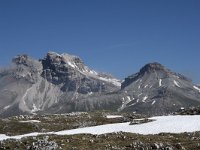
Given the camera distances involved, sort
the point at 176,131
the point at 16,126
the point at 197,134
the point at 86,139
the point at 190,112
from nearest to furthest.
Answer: the point at 86,139 → the point at 197,134 → the point at 176,131 → the point at 190,112 → the point at 16,126

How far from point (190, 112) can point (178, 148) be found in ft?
114

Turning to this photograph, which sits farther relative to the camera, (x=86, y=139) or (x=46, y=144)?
(x=86, y=139)

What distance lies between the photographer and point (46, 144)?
3803 cm

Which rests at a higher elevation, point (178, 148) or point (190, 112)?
point (190, 112)

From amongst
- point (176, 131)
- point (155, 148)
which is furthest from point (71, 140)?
point (176, 131)

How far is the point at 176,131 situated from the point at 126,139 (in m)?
10.7

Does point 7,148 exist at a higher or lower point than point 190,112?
lower

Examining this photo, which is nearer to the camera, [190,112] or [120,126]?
[120,126]

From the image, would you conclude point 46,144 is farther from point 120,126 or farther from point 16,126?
point 16,126

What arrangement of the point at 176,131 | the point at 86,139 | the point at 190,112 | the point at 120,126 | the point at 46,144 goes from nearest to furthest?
the point at 46,144 → the point at 86,139 → the point at 176,131 → the point at 120,126 → the point at 190,112

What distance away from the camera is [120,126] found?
5772 cm

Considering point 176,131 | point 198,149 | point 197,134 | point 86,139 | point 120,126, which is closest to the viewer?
point 198,149

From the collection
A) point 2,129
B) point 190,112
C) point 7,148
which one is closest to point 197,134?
point 7,148

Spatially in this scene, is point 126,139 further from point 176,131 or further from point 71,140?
point 176,131
